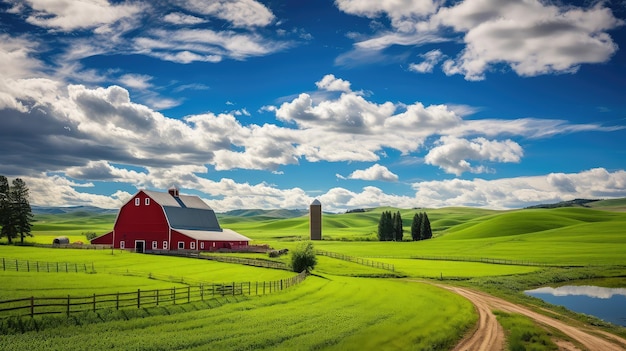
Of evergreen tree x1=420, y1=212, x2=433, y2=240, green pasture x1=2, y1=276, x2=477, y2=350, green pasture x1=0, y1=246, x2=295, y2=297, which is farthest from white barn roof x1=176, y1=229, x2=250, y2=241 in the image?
evergreen tree x1=420, y1=212, x2=433, y2=240

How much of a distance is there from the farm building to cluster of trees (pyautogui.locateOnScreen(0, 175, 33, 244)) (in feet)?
65.1

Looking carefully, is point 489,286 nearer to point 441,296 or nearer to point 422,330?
point 441,296

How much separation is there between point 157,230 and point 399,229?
10522 cm

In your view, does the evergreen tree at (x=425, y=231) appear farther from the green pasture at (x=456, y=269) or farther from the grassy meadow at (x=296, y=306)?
the green pasture at (x=456, y=269)

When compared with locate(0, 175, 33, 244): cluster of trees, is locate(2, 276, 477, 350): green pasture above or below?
below

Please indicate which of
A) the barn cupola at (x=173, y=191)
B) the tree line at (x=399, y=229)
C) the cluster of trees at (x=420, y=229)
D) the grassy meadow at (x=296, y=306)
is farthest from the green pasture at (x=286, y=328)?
the tree line at (x=399, y=229)

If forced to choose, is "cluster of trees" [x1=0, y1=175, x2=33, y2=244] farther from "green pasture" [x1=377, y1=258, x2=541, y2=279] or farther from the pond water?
the pond water

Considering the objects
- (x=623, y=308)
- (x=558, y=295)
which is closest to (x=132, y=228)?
(x=558, y=295)

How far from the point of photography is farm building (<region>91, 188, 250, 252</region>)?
95500mm

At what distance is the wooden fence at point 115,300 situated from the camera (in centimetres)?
3244

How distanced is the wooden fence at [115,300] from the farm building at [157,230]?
144ft

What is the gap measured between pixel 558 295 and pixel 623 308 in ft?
32.6

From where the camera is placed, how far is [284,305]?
42344 millimetres

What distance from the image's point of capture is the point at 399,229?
18350 centimetres
